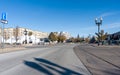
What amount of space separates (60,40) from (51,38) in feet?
76.4

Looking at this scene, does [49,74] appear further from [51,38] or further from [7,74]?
[51,38]

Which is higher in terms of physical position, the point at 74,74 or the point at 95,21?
the point at 95,21

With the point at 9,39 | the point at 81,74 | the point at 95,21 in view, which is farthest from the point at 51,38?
the point at 81,74

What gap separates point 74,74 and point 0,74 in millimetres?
3713

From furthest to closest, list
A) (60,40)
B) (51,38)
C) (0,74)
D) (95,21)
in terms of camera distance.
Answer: (60,40), (51,38), (95,21), (0,74)

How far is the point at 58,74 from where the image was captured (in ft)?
35.8

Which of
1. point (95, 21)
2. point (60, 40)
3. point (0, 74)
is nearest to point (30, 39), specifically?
point (60, 40)

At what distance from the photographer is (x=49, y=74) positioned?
10883 millimetres

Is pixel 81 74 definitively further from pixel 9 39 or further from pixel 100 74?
pixel 9 39

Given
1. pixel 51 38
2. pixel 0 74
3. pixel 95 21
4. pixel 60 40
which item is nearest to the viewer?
pixel 0 74

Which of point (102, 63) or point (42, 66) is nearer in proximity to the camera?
Result: point (42, 66)

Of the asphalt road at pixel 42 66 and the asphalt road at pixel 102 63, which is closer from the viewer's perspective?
the asphalt road at pixel 42 66

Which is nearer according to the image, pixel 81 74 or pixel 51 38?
pixel 81 74

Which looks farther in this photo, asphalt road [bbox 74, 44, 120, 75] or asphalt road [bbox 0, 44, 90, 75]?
asphalt road [bbox 74, 44, 120, 75]
